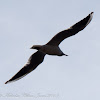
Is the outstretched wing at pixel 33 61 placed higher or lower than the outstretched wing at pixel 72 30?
lower

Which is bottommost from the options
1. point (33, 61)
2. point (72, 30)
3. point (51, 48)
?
point (33, 61)

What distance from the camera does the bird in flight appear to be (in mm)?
30141

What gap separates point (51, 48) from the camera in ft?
99.9

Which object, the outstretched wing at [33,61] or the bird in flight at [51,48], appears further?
the outstretched wing at [33,61]

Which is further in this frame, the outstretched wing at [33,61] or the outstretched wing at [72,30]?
the outstretched wing at [33,61]

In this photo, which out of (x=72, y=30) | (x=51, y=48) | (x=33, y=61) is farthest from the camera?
(x=33, y=61)

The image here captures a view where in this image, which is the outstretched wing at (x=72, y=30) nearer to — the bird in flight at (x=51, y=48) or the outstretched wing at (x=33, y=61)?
the bird in flight at (x=51, y=48)

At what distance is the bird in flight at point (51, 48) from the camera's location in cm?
3014

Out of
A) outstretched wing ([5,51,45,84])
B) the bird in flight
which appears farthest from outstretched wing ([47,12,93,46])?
outstretched wing ([5,51,45,84])

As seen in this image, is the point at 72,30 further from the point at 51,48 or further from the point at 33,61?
the point at 33,61

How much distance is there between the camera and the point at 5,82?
2994 cm

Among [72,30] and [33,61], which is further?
[33,61]

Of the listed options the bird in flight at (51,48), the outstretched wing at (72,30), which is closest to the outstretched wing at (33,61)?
the bird in flight at (51,48)

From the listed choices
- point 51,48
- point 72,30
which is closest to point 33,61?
point 51,48
